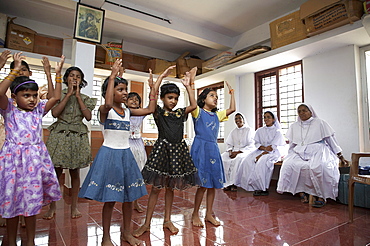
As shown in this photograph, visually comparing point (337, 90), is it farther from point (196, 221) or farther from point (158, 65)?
point (158, 65)

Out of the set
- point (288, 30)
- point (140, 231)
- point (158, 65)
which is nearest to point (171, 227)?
point (140, 231)

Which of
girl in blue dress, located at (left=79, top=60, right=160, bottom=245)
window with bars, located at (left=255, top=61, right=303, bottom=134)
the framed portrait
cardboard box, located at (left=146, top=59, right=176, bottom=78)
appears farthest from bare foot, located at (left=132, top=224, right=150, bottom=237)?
cardboard box, located at (left=146, top=59, right=176, bottom=78)

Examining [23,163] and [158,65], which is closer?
[23,163]

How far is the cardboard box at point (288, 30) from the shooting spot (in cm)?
485

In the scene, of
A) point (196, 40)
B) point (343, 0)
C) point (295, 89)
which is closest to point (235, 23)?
point (196, 40)

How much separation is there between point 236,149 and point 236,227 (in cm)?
300

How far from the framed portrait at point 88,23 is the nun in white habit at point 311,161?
3732mm

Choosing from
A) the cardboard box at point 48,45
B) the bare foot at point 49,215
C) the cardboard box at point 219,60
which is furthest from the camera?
the cardboard box at point 219,60

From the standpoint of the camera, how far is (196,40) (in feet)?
21.0

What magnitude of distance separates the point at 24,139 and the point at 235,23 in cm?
542

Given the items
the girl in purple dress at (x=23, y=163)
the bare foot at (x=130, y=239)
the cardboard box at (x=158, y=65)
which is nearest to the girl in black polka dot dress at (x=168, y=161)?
the bare foot at (x=130, y=239)

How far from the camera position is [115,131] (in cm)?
210

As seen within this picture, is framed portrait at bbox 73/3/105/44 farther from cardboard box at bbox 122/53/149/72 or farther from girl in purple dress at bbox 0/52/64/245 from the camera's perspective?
girl in purple dress at bbox 0/52/64/245

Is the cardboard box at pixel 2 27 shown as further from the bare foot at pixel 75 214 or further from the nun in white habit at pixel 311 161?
the nun in white habit at pixel 311 161
